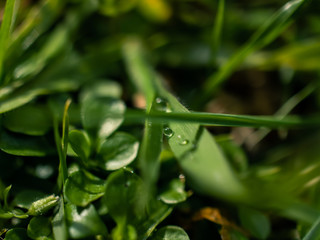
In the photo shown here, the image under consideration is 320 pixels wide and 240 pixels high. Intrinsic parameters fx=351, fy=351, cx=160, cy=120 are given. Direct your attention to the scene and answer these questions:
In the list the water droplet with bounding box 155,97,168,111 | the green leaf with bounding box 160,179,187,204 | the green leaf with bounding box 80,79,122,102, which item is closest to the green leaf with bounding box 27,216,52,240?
the green leaf with bounding box 160,179,187,204

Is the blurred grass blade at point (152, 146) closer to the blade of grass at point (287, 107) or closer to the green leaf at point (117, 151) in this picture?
the green leaf at point (117, 151)

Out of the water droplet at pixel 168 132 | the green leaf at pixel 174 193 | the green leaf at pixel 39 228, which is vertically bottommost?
the green leaf at pixel 174 193

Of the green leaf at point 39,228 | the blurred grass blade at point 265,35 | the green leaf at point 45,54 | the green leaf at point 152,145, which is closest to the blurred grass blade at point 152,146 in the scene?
the green leaf at point 152,145

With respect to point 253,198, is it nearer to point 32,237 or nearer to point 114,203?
point 114,203

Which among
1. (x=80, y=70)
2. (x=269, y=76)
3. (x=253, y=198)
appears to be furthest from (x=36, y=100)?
(x=269, y=76)

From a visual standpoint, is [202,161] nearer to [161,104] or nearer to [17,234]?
[161,104]
